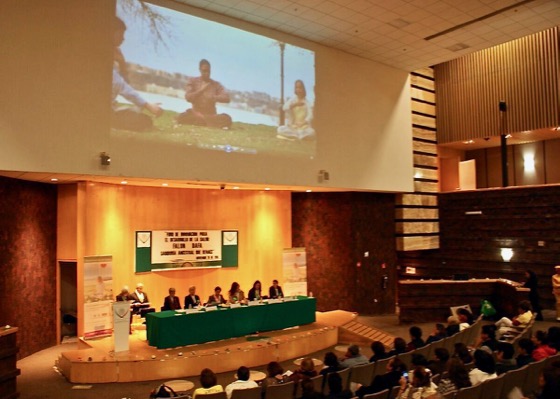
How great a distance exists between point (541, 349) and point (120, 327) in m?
6.16

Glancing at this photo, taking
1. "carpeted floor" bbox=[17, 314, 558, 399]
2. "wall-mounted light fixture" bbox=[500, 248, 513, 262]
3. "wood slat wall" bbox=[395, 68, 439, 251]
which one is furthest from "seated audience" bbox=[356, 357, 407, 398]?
"wall-mounted light fixture" bbox=[500, 248, 513, 262]

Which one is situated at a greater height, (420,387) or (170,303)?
(170,303)

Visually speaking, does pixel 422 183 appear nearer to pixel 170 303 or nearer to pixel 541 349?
pixel 170 303

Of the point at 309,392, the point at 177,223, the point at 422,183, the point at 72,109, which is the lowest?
the point at 309,392

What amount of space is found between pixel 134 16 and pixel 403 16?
546cm

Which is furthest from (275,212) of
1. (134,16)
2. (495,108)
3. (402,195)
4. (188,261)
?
(495,108)

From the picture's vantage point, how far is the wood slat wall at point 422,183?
14087mm

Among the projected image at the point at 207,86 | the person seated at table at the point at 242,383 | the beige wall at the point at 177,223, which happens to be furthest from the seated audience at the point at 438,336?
the beige wall at the point at 177,223

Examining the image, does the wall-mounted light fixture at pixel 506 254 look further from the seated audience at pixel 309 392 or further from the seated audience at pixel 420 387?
the seated audience at pixel 309 392

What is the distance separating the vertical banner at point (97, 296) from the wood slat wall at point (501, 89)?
35.8 feet

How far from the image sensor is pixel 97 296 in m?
9.09

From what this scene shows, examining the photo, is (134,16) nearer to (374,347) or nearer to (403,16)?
(403,16)

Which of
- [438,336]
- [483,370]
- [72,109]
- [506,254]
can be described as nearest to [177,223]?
[72,109]

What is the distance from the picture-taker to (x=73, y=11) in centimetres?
812
